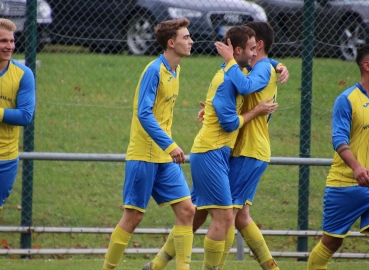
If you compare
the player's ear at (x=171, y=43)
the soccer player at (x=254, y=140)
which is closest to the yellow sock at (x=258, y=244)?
the soccer player at (x=254, y=140)

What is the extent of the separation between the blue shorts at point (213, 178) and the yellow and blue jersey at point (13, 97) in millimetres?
1372

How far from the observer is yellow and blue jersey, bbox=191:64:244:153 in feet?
17.4

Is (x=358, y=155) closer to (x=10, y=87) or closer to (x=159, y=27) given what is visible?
(x=159, y=27)

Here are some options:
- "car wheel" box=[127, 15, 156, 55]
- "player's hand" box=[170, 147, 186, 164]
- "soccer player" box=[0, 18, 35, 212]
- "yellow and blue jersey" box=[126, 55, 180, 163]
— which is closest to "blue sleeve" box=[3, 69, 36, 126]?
"soccer player" box=[0, 18, 35, 212]

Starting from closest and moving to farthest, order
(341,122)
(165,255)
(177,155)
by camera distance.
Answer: (177,155), (341,122), (165,255)

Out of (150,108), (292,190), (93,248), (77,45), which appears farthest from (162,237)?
(150,108)

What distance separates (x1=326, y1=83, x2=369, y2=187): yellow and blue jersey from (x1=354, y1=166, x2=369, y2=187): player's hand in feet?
0.80

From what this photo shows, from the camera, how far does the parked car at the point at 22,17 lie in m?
7.26

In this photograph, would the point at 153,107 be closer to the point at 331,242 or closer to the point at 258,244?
the point at 258,244

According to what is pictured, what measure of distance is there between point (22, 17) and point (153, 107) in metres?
2.54

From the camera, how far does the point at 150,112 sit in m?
5.23

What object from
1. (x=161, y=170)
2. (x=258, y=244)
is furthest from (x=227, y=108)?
(x=258, y=244)

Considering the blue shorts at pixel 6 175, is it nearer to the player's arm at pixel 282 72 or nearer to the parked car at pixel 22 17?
the parked car at pixel 22 17

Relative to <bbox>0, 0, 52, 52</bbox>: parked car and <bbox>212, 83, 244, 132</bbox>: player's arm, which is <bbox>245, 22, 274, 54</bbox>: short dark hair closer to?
<bbox>212, 83, 244, 132</bbox>: player's arm
